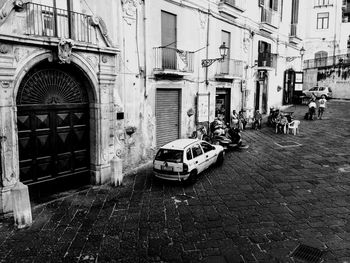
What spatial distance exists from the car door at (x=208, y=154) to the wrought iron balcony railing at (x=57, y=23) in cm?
545

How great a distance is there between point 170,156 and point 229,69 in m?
9.30

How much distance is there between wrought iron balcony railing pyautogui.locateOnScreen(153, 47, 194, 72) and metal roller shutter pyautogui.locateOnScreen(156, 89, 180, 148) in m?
1.05

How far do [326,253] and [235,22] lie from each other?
14.3 meters

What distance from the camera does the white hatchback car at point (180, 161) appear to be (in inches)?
380

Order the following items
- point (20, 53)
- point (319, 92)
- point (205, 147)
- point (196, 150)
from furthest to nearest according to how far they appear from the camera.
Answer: point (319, 92)
point (205, 147)
point (196, 150)
point (20, 53)

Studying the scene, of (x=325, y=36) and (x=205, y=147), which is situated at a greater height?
(x=325, y=36)

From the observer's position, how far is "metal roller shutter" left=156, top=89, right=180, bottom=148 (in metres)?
13.1

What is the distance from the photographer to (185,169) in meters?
9.60

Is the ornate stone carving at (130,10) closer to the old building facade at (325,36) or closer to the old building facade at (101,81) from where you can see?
the old building facade at (101,81)

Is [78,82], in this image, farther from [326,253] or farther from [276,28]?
[276,28]

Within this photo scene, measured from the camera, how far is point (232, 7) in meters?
16.4

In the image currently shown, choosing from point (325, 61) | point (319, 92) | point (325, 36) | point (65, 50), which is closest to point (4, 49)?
point (65, 50)

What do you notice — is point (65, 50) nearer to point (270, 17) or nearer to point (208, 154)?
point (208, 154)

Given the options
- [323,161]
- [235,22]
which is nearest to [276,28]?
[235,22]
